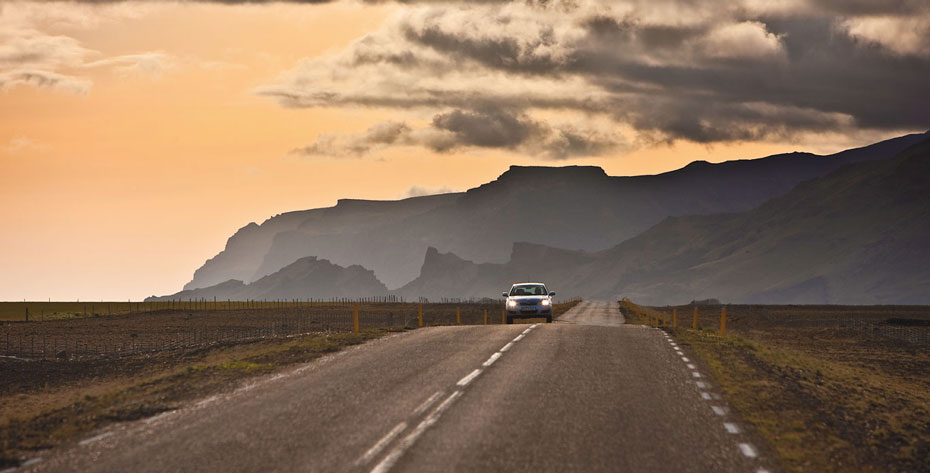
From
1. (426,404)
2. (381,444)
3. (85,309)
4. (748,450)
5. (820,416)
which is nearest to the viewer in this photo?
(381,444)

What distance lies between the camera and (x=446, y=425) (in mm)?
14703

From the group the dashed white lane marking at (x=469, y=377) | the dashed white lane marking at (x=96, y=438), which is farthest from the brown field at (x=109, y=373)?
the dashed white lane marking at (x=469, y=377)

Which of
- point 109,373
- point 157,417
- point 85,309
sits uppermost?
point 85,309

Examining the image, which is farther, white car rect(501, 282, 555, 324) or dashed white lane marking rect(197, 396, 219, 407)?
white car rect(501, 282, 555, 324)

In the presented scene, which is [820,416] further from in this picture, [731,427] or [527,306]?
[527,306]

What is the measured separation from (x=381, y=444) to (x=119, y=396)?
819 centimetres

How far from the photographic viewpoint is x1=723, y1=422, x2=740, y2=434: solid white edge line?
49.1 feet

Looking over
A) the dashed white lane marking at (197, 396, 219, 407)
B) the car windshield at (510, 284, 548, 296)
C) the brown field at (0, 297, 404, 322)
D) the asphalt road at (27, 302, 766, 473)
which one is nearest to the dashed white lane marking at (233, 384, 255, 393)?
the asphalt road at (27, 302, 766, 473)

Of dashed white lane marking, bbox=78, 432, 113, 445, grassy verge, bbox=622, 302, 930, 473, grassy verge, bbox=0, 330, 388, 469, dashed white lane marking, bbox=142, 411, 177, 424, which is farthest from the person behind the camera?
dashed white lane marking, bbox=142, 411, 177, 424

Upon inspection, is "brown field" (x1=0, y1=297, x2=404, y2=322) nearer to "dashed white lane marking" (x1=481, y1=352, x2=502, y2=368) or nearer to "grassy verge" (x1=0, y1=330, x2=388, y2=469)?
"grassy verge" (x1=0, y1=330, x2=388, y2=469)

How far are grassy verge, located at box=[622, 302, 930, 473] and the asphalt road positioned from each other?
66 centimetres

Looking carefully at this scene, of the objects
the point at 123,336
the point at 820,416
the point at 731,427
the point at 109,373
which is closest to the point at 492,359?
the point at 820,416

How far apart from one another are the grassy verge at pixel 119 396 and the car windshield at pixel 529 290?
16.3 metres

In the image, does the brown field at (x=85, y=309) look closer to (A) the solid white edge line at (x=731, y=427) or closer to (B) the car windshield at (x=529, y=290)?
(B) the car windshield at (x=529, y=290)
